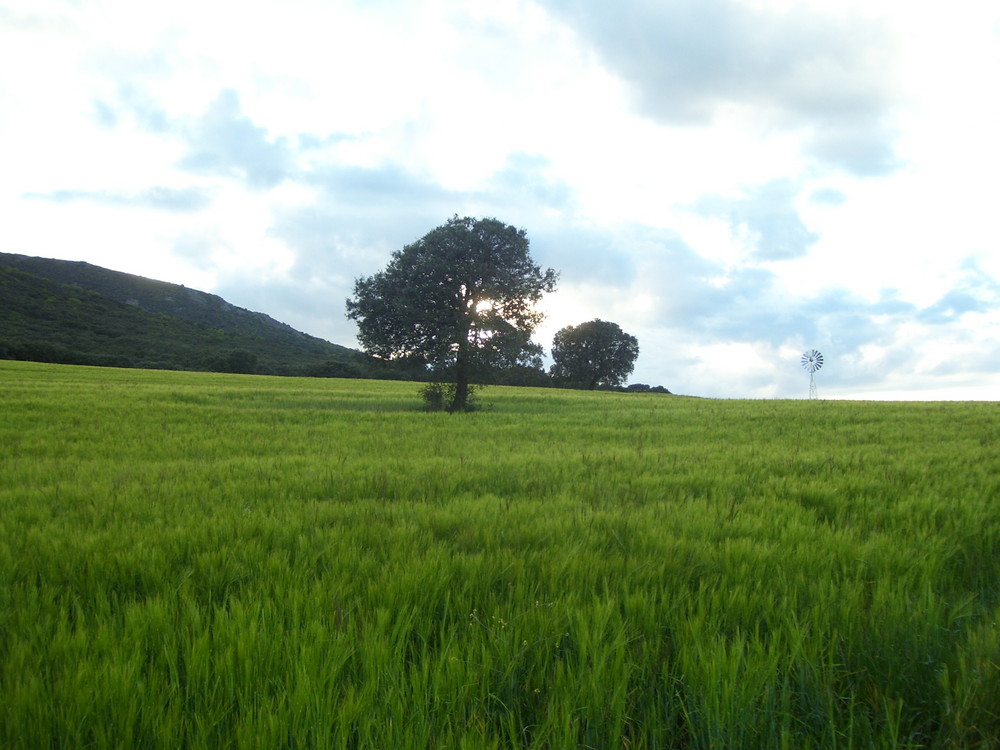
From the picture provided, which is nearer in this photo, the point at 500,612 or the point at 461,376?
the point at 500,612

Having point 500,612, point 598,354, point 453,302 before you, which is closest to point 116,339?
point 598,354

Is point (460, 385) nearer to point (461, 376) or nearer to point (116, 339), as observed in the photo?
point (461, 376)

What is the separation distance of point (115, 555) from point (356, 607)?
1865 millimetres

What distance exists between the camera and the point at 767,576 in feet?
10.1

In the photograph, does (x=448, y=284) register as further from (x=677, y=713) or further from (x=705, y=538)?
(x=677, y=713)

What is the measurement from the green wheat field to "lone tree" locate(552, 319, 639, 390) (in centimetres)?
8050

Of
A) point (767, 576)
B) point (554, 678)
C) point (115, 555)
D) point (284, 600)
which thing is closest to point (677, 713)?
point (554, 678)

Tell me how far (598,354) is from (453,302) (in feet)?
205

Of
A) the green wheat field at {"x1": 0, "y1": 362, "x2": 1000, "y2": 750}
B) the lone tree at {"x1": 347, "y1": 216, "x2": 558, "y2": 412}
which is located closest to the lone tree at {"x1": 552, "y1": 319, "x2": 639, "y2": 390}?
the lone tree at {"x1": 347, "y1": 216, "x2": 558, "y2": 412}

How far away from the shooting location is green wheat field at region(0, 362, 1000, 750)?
1770 millimetres

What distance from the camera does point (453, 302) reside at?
26719 mm

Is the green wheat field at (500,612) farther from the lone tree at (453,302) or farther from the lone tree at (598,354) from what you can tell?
the lone tree at (598,354)

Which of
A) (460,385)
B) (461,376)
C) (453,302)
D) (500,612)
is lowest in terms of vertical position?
(500,612)

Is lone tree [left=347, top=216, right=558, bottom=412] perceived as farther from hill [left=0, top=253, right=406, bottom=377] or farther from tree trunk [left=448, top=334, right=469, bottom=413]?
hill [left=0, top=253, right=406, bottom=377]
